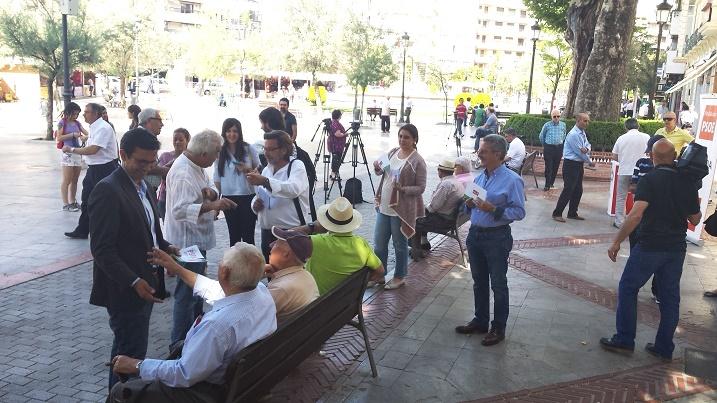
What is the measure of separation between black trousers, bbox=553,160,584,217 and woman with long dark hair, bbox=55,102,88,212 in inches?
308

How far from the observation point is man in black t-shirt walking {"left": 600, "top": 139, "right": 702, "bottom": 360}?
475 cm

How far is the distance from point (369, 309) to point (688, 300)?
3497 millimetres

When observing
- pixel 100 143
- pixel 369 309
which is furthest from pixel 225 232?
pixel 369 309

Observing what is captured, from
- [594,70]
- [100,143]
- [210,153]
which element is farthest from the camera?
[594,70]

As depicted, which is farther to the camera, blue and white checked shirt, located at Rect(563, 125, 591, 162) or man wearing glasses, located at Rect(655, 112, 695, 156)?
blue and white checked shirt, located at Rect(563, 125, 591, 162)

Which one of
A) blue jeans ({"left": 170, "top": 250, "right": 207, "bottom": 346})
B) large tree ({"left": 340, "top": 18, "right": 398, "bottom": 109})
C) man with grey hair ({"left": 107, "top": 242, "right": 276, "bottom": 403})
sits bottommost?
blue jeans ({"left": 170, "top": 250, "right": 207, "bottom": 346})

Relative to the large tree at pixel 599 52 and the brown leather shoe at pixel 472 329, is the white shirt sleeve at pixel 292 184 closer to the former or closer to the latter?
the brown leather shoe at pixel 472 329

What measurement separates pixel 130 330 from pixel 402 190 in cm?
333

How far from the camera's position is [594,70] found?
657 inches

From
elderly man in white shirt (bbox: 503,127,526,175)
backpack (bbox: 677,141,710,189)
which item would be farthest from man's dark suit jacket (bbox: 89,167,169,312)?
elderly man in white shirt (bbox: 503,127,526,175)

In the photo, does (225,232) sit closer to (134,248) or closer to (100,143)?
(100,143)

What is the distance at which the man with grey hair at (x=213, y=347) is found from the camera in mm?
2906

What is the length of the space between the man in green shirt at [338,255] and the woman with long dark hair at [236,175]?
53.3 inches

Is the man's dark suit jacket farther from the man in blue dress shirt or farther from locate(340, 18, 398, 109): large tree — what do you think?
locate(340, 18, 398, 109): large tree
